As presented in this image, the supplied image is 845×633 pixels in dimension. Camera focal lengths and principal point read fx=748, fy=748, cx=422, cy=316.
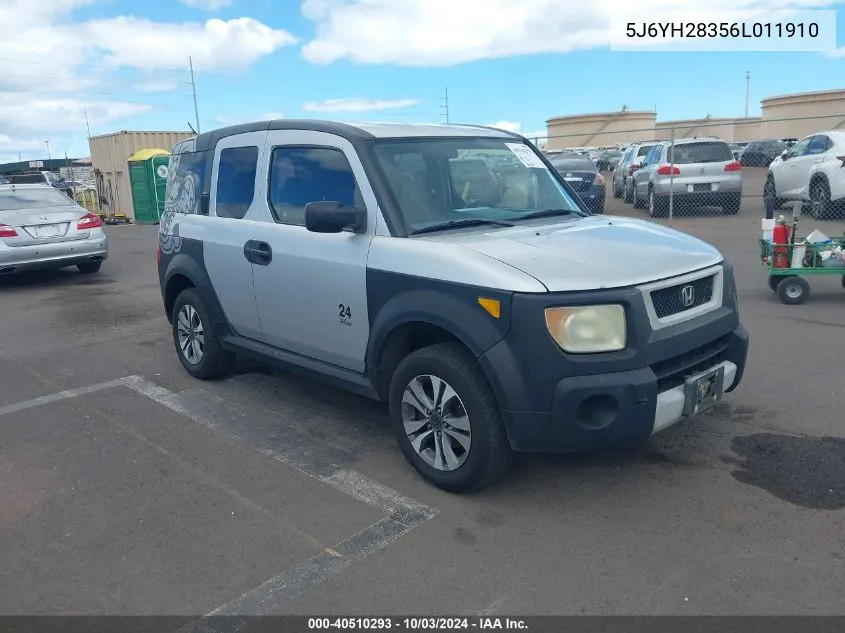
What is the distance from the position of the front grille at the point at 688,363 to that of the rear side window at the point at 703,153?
42.9 ft

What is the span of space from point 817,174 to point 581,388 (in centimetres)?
1348

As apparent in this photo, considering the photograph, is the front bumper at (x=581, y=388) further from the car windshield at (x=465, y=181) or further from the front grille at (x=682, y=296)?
the car windshield at (x=465, y=181)

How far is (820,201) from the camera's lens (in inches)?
576

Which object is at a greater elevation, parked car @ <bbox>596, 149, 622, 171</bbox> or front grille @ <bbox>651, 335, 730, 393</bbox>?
parked car @ <bbox>596, 149, 622, 171</bbox>

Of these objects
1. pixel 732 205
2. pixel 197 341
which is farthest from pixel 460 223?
pixel 732 205

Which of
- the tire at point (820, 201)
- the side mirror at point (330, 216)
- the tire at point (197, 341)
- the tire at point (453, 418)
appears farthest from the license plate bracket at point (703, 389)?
the tire at point (820, 201)

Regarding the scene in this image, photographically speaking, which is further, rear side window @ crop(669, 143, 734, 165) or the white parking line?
rear side window @ crop(669, 143, 734, 165)

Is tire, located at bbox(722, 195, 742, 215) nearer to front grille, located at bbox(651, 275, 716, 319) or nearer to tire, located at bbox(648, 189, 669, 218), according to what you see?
tire, located at bbox(648, 189, 669, 218)

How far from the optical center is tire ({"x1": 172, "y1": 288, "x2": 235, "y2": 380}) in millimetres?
5844
